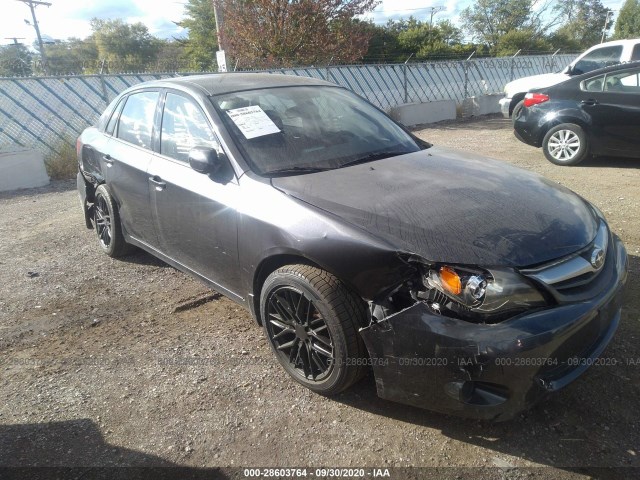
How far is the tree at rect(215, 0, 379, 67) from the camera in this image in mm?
14625

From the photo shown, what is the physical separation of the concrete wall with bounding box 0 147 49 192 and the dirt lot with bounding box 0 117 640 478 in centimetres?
492

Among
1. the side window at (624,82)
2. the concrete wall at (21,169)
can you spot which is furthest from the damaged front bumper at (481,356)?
the concrete wall at (21,169)

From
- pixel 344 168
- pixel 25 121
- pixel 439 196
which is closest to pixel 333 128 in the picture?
pixel 344 168

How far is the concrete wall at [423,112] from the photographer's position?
43.5 ft

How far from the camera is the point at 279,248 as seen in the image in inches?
98.0

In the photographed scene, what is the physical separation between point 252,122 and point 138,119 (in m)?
1.33

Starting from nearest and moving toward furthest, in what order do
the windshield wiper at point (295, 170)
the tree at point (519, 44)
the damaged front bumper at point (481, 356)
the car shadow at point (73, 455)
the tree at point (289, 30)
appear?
1. the damaged front bumper at point (481, 356)
2. the car shadow at point (73, 455)
3. the windshield wiper at point (295, 170)
4. the tree at point (289, 30)
5. the tree at point (519, 44)

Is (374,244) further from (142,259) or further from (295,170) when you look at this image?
(142,259)

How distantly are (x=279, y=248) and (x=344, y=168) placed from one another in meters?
0.74

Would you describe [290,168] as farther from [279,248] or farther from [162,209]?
[162,209]

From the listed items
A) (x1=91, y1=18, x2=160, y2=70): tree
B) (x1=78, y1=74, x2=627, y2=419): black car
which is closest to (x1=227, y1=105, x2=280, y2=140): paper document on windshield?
(x1=78, y1=74, x2=627, y2=419): black car

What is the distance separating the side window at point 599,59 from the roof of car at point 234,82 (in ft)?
30.0

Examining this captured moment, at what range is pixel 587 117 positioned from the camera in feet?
22.6

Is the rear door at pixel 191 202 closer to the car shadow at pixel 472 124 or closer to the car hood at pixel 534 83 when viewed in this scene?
the car hood at pixel 534 83
